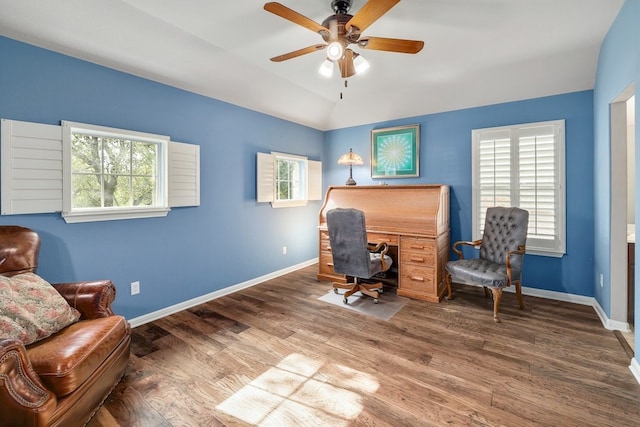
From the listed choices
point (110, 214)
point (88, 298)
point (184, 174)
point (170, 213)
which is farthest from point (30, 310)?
point (184, 174)

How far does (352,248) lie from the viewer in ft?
10.8

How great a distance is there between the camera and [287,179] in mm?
4852

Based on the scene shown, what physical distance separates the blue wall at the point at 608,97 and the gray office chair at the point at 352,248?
6.79ft

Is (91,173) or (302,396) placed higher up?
(91,173)

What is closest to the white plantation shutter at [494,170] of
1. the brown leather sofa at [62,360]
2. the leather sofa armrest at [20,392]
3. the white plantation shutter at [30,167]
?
the brown leather sofa at [62,360]

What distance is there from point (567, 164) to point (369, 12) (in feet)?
10.2

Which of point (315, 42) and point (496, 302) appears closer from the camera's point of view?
point (315, 42)

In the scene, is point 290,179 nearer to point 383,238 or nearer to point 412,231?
point 383,238

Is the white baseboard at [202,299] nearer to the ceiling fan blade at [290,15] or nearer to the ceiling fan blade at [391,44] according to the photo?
the ceiling fan blade at [290,15]

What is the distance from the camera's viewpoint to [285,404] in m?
1.82

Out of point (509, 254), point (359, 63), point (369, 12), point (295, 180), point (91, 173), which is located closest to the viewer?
point (369, 12)

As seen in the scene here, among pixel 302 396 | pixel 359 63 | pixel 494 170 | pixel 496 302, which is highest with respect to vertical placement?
pixel 359 63

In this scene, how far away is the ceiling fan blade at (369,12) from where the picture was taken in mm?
1700

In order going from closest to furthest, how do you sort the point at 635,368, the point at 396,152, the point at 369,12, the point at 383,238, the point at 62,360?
the point at 62,360, the point at 369,12, the point at 635,368, the point at 383,238, the point at 396,152
